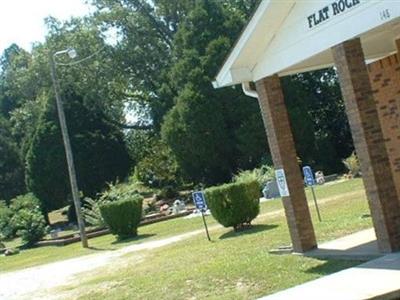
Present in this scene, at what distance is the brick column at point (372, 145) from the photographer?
1010cm

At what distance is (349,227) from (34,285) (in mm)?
7869

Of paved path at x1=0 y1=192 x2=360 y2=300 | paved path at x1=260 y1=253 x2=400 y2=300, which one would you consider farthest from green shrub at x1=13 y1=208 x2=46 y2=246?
paved path at x1=260 y1=253 x2=400 y2=300

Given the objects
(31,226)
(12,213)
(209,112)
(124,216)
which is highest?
(209,112)

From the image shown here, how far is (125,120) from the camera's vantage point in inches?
2149

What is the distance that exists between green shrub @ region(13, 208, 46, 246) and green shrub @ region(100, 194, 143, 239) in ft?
26.7

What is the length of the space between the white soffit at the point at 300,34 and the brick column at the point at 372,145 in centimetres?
39

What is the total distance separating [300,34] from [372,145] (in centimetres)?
229

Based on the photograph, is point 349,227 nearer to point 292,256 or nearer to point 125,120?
point 292,256

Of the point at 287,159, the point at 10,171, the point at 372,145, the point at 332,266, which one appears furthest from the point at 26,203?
the point at 372,145

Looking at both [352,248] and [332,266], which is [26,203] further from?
[332,266]

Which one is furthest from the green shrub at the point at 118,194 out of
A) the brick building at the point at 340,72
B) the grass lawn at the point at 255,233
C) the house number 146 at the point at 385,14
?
the house number 146 at the point at 385,14

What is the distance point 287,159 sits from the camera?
40.9ft

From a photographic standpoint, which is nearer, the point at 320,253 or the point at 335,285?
the point at 335,285

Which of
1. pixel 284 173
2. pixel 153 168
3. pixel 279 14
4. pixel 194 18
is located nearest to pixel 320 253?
pixel 284 173
